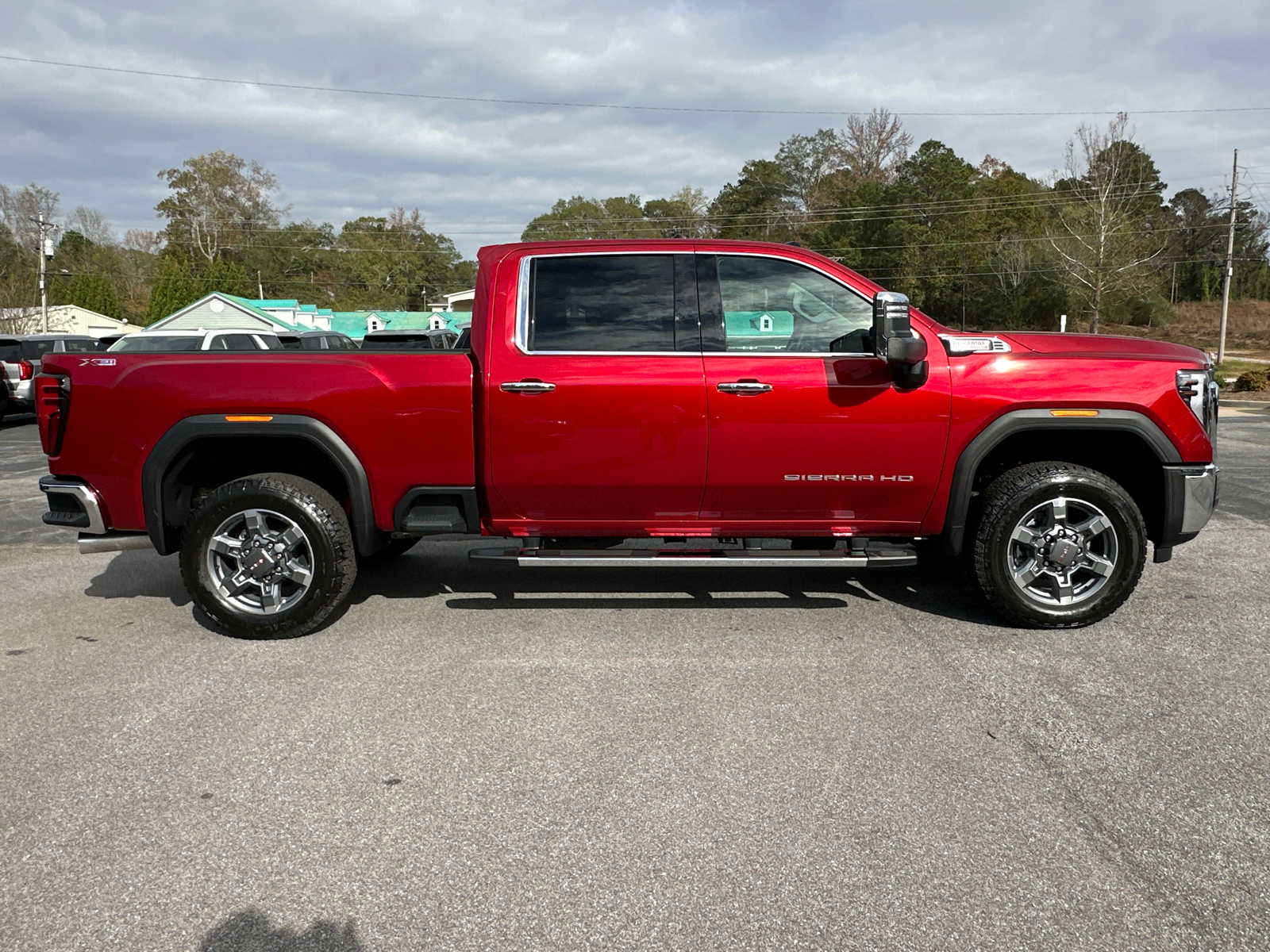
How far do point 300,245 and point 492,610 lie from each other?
319 ft

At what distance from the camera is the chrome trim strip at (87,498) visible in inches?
189

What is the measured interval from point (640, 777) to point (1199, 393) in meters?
3.62

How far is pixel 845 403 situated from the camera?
4688 millimetres

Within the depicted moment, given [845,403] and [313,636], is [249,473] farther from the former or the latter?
[845,403]

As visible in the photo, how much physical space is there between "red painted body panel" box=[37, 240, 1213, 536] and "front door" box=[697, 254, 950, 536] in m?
0.01

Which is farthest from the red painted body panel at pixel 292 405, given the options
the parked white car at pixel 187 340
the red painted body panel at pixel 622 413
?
the parked white car at pixel 187 340

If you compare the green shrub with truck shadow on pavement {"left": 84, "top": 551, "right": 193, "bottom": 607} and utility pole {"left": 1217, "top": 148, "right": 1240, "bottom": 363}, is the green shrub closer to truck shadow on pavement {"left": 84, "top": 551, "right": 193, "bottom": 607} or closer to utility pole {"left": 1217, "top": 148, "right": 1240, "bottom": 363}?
utility pole {"left": 1217, "top": 148, "right": 1240, "bottom": 363}

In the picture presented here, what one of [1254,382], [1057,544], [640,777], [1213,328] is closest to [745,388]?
[1057,544]

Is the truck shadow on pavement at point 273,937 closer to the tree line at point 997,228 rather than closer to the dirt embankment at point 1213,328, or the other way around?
the tree line at point 997,228

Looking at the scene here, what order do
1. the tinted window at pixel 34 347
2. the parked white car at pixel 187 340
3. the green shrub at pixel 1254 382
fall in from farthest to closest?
1. the green shrub at pixel 1254 382
2. the tinted window at pixel 34 347
3. the parked white car at pixel 187 340

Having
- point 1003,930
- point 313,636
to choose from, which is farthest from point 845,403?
point 313,636

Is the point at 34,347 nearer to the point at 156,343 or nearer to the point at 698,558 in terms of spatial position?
the point at 156,343

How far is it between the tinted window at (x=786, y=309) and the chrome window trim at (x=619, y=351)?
0.02 metres

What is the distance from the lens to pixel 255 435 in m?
4.72
